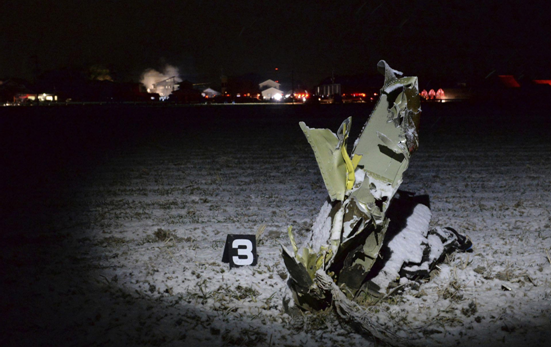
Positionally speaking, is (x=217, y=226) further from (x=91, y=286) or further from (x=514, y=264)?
(x=514, y=264)

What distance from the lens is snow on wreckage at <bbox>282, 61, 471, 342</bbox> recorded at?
12.1 feet

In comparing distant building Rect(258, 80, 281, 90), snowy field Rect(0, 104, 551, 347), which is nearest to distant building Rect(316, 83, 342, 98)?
distant building Rect(258, 80, 281, 90)

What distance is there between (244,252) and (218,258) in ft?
1.44

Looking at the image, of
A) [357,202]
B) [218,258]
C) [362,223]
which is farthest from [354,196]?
[218,258]

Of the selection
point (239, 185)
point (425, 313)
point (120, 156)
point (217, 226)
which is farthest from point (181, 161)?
point (425, 313)

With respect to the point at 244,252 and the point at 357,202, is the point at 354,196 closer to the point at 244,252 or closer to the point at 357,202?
the point at 357,202

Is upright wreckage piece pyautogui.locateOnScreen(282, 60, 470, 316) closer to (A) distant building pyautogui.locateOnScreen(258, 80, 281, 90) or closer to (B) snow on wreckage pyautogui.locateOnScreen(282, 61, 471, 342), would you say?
(B) snow on wreckage pyautogui.locateOnScreen(282, 61, 471, 342)

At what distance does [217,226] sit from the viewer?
20.8 ft

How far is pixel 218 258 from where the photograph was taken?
16.9 feet

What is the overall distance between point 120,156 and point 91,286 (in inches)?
365

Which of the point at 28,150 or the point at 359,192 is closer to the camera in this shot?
the point at 359,192

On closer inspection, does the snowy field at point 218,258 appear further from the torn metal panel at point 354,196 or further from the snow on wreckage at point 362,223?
the torn metal panel at point 354,196

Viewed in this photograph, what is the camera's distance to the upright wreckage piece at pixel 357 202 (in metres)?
3.71

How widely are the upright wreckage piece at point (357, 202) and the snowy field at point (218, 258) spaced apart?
1.03 feet
